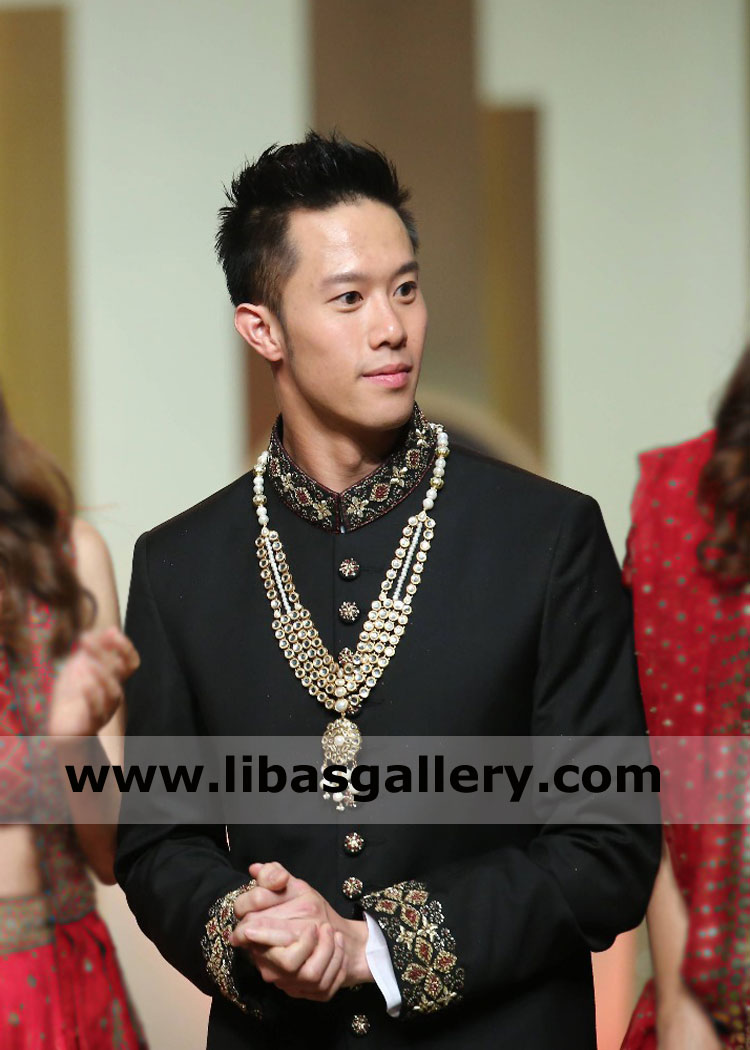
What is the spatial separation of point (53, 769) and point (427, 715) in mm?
505

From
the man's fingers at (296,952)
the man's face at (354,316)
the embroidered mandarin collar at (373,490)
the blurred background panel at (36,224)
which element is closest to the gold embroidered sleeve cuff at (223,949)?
the man's fingers at (296,952)

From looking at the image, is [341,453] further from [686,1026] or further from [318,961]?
[686,1026]

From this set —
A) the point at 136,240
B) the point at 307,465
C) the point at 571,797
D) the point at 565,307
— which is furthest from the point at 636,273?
the point at 571,797

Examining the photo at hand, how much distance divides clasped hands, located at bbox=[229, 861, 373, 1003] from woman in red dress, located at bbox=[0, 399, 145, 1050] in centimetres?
36

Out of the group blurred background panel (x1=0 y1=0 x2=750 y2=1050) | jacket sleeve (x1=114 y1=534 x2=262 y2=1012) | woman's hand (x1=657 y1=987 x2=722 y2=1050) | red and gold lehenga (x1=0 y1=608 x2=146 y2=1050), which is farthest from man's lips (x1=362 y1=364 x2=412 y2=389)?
blurred background panel (x1=0 y1=0 x2=750 y2=1050)

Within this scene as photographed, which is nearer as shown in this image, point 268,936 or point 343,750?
point 268,936

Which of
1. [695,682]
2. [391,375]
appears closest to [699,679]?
[695,682]

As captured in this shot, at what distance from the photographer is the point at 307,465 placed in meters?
1.94

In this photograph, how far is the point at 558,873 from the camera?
1729 mm

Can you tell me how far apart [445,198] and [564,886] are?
192 centimetres

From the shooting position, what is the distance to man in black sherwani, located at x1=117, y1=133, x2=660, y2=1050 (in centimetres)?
171

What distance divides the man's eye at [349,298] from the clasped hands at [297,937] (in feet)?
2.15

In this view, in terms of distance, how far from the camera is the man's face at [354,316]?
6.02 feet

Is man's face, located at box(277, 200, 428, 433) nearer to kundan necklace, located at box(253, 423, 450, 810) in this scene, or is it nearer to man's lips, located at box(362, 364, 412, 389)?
man's lips, located at box(362, 364, 412, 389)
